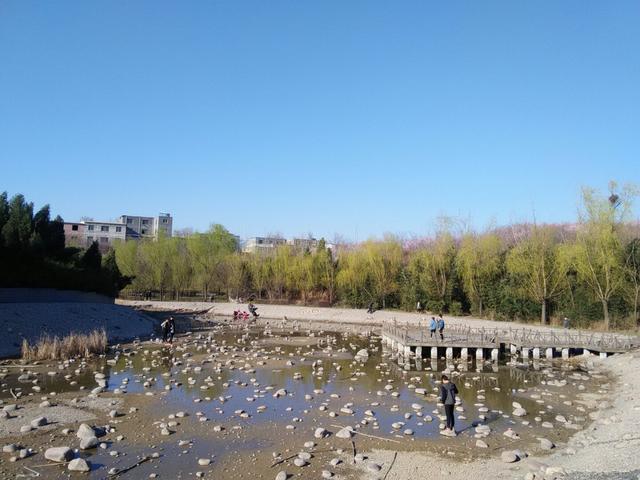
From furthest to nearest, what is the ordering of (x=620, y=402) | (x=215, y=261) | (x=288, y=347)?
(x=215, y=261)
(x=288, y=347)
(x=620, y=402)

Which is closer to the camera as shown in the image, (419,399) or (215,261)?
(419,399)

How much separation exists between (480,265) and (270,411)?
120ft

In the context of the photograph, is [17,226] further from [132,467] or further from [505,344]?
[505,344]

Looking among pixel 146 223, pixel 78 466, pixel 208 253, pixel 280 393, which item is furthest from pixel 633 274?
pixel 146 223

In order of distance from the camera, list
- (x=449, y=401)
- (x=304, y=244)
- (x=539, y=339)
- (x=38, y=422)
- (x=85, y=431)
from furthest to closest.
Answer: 1. (x=304, y=244)
2. (x=539, y=339)
3. (x=38, y=422)
4. (x=449, y=401)
5. (x=85, y=431)

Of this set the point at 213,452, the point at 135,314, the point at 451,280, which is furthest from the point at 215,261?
the point at 213,452

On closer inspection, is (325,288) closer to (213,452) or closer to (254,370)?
(254,370)

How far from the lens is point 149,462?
11.7 meters

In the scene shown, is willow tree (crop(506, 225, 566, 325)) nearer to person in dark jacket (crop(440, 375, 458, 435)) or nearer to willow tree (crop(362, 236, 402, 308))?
willow tree (crop(362, 236, 402, 308))

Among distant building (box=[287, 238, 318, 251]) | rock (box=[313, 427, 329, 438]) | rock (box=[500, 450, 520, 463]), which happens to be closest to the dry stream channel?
rock (box=[313, 427, 329, 438])

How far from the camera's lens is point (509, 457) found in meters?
12.1

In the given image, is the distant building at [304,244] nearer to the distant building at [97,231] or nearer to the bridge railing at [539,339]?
the bridge railing at [539,339]

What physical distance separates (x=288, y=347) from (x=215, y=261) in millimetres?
39152

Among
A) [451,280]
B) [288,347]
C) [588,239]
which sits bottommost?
[288,347]
